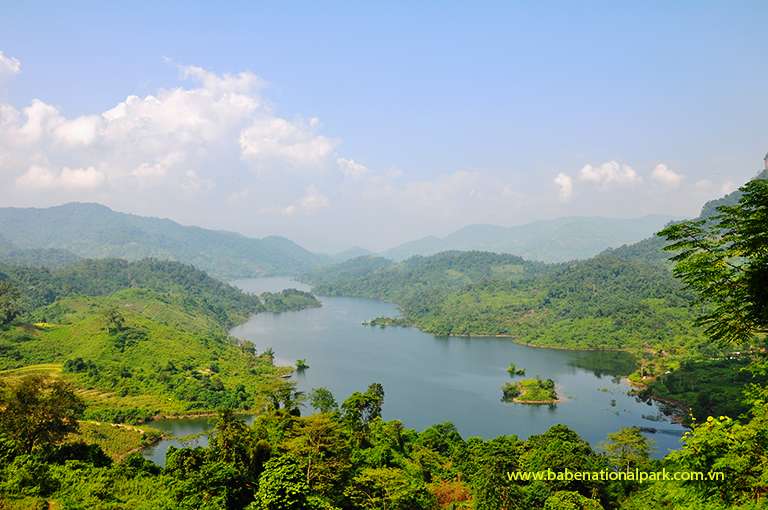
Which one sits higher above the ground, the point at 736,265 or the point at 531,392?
the point at 736,265

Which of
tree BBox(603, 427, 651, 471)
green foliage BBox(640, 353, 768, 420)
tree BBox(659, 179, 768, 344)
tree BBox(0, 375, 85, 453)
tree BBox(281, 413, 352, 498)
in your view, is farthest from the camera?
green foliage BBox(640, 353, 768, 420)

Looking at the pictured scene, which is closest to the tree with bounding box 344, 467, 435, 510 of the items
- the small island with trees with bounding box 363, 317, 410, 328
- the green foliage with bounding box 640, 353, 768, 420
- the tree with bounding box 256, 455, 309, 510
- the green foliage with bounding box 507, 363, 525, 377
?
the tree with bounding box 256, 455, 309, 510

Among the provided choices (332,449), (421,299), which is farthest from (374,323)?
(332,449)

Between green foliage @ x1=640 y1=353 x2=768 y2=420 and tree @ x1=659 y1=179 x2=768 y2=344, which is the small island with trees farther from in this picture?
tree @ x1=659 y1=179 x2=768 y2=344

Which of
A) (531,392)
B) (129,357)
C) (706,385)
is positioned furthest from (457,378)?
(129,357)

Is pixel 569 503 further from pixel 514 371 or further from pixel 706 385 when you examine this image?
pixel 514 371

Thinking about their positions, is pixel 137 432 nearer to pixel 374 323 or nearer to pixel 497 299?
pixel 374 323
